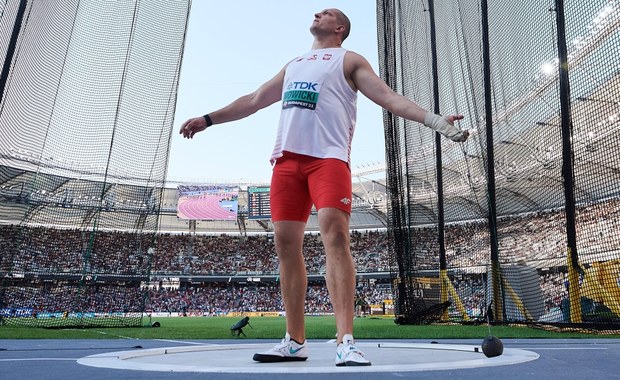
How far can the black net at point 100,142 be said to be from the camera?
802cm

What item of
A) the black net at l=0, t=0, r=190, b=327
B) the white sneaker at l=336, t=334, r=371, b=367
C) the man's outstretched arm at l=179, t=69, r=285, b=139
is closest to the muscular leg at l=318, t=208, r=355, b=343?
the white sneaker at l=336, t=334, r=371, b=367

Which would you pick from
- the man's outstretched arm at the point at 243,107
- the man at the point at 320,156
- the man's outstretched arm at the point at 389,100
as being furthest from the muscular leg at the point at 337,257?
the man's outstretched arm at the point at 243,107

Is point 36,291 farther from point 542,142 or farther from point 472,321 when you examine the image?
point 542,142

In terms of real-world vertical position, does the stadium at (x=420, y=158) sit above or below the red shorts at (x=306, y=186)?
above

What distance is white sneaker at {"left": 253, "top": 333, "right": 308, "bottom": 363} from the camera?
2.32 meters

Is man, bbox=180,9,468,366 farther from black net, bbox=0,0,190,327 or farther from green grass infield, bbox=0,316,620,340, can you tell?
black net, bbox=0,0,190,327

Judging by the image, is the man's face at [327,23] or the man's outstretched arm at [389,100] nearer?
the man's outstretched arm at [389,100]

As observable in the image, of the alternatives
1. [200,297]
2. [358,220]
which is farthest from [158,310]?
[358,220]

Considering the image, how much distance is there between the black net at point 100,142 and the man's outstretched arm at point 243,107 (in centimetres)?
578

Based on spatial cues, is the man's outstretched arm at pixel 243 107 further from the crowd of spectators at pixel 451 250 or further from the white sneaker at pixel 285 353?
the crowd of spectators at pixel 451 250

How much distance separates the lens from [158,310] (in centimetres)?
3450

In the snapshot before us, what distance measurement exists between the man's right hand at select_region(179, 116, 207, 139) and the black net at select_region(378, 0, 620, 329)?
177 inches

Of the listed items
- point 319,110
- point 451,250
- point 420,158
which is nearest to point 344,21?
point 319,110

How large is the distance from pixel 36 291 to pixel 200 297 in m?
31.2
